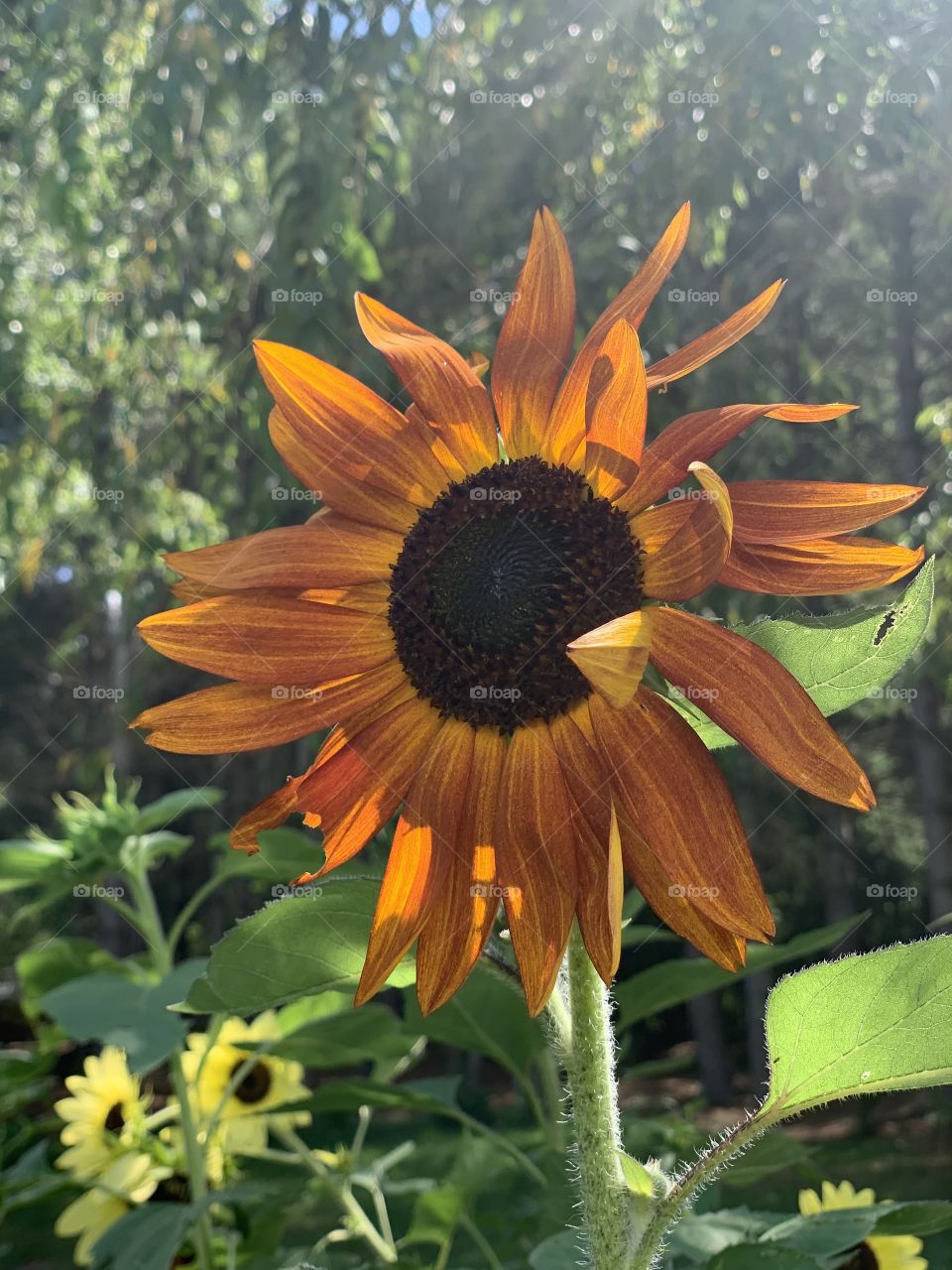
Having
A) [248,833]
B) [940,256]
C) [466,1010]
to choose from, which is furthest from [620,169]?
[248,833]

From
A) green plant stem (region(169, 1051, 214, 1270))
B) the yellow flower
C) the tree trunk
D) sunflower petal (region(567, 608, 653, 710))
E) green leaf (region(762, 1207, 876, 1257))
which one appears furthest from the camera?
the tree trunk

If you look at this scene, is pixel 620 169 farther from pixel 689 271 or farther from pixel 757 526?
pixel 757 526

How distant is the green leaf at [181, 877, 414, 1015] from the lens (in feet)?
1.64

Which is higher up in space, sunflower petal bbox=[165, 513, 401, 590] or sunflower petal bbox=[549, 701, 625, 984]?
sunflower petal bbox=[165, 513, 401, 590]

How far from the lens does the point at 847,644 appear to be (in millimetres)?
458

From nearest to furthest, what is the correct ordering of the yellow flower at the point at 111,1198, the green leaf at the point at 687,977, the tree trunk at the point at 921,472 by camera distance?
the green leaf at the point at 687,977 → the yellow flower at the point at 111,1198 → the tree trunk at the point at 921,472

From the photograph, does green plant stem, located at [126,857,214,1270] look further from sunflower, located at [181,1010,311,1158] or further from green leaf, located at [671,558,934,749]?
green leaf, located at [671,558,934,749]

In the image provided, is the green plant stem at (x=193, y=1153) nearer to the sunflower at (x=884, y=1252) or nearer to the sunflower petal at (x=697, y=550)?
the sunflower at (x=884, y=1252)

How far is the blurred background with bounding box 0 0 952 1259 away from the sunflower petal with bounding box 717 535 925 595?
625mm

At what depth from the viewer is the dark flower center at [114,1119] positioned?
3.57 feet

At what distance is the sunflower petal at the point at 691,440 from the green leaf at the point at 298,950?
200 millimetres

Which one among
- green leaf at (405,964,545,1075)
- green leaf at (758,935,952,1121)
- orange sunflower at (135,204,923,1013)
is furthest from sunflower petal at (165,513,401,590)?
green leaf at (405,964,545,1075)

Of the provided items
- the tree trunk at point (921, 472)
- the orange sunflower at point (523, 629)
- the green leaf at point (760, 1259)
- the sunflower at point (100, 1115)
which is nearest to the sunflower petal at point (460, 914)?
the orange sunflower at point (523, 629)

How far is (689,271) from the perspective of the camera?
2.95 meters
